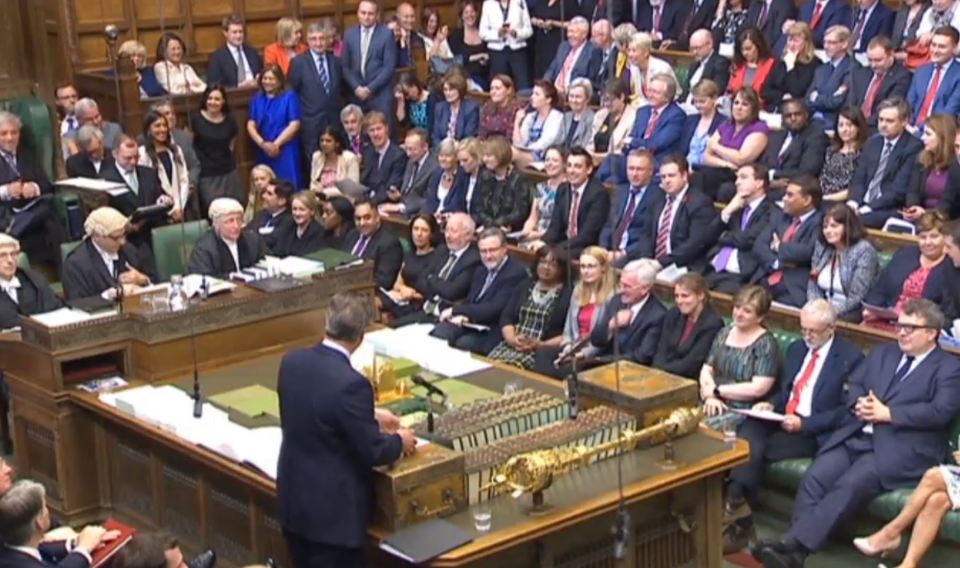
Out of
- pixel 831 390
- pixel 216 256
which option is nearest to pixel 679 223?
pixel 831 390

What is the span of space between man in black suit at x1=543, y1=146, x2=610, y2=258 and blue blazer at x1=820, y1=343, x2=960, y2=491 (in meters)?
2.73

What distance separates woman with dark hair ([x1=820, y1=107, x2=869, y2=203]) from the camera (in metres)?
8.84

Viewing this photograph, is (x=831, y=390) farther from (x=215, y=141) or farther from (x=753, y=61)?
(x=215, y=141)

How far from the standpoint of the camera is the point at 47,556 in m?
5.36

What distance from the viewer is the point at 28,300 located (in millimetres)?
8094

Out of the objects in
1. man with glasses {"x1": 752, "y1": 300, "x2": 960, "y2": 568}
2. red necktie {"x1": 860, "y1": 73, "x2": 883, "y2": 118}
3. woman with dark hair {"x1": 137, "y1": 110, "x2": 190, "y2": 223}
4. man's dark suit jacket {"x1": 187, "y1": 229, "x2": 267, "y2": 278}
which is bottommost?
man with glasses {"x1": 752, "y1": 300, "x2": 960, "y2": 568}

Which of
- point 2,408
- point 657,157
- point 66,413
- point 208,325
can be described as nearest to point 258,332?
point 208,325

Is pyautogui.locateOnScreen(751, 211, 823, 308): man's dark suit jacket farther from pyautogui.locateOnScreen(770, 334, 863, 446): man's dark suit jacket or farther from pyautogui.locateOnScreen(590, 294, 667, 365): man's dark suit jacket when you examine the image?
pyautogui.locateOnScreen(770, 334, 863, 446): man's dark suit jacket

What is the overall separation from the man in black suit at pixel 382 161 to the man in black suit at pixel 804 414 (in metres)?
4.13

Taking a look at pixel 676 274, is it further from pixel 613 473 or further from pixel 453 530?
pixel 453 530

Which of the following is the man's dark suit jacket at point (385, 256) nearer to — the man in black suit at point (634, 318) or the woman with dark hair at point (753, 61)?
the man in black suit at point (634, 318)

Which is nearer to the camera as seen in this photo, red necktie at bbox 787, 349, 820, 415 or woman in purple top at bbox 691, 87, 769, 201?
red necktie at bbox 787, 349, 820, 415

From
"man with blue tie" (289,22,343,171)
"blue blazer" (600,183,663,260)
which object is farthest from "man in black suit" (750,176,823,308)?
"man with blue tie" (289,22,343,171)

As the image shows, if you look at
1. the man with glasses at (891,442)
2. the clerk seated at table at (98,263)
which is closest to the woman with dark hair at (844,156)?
the man with glasses at (891,442)
